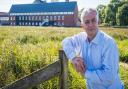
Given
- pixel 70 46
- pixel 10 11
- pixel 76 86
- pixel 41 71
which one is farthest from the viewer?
pixel 10 11

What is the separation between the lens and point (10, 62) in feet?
24.7

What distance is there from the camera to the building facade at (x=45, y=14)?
103 m

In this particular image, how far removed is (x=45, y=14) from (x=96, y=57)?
10469cm

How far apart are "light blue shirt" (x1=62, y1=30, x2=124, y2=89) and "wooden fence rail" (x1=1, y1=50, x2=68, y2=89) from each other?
769 millimetres

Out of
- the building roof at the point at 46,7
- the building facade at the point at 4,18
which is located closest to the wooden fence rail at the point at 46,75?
the building roof at the point at 46,7

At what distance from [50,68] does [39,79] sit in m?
0.22

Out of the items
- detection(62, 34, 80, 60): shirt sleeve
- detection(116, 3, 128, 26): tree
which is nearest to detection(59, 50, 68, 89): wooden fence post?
detection(62, 34, 80, 60): shirt sleeve

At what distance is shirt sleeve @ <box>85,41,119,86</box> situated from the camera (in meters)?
3.50

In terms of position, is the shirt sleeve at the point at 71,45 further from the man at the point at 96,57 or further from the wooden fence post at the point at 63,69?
the wooden fence post at the point at 63,69

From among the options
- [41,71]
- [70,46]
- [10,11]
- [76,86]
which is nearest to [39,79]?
[41,71]

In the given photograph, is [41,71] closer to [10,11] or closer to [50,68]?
[50,68]

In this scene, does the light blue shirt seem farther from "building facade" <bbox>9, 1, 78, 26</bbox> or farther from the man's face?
"building facade" <bbox>9, 1, 78, 26</bbox>

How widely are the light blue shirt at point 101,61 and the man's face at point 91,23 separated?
0.28ft

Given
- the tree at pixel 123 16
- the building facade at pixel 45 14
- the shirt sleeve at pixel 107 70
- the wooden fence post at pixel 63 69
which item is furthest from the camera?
the building facade at pixel 45 14
